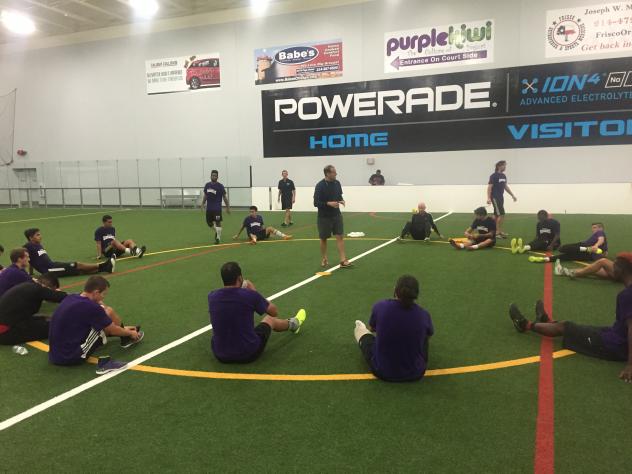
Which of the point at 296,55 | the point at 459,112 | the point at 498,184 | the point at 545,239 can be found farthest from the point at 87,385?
the point at 296,55

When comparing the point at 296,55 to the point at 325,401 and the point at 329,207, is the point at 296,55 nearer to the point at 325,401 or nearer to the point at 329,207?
the point at 329,207

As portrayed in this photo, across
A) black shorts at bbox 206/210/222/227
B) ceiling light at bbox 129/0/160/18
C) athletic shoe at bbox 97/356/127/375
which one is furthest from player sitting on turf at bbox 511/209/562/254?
ceiling light at bbox 129/0/160/18

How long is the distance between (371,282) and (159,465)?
5397 mm

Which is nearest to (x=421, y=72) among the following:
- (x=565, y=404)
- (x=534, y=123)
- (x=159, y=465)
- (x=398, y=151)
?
(x=398, y=151)

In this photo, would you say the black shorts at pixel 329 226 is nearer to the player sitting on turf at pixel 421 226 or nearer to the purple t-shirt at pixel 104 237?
the player sitting on turf at pixel 421 226

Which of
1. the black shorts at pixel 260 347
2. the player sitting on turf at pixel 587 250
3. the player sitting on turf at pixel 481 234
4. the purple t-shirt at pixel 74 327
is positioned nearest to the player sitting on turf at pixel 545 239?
the player sitting on turf at pixel 481 234

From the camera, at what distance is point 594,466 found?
2.97m

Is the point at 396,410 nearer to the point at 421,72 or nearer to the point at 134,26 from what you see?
the point at 421,72

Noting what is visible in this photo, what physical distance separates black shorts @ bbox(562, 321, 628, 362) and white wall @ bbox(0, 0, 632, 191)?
1684 cm

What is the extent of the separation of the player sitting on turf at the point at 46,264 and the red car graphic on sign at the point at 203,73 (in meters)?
18.1

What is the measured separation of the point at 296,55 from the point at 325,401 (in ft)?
72.4

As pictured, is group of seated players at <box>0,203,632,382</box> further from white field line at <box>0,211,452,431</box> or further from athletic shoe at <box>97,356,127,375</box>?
white field line at <box>0,211,452,431</box>

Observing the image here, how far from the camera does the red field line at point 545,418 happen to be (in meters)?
3.03

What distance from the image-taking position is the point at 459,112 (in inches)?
821
